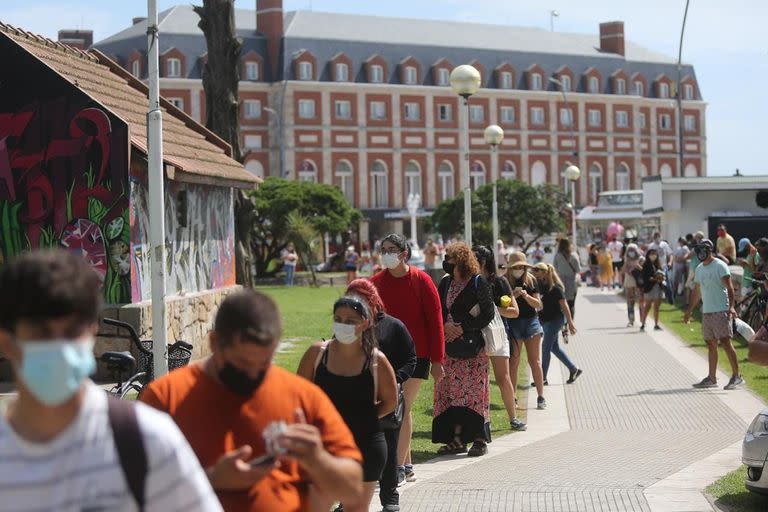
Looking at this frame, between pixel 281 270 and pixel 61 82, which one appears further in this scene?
pixel 281 270

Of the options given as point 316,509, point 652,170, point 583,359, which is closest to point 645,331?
point 583,359

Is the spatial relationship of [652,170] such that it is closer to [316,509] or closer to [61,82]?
[61,82]

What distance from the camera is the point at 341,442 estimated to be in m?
4.13

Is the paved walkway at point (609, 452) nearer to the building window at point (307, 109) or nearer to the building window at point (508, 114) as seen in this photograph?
the building window at point (307, 109)

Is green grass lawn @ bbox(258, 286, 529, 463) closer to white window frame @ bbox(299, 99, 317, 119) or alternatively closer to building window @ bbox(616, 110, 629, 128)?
white window frame @ bbox(299, 99, 317, 119)

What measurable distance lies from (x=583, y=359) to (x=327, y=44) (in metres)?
75.8

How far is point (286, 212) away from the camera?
63812 millimetres

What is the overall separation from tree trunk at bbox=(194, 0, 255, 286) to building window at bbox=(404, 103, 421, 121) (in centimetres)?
7219

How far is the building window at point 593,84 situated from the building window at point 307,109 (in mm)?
23303

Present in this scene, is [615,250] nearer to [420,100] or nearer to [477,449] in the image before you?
[477,449]

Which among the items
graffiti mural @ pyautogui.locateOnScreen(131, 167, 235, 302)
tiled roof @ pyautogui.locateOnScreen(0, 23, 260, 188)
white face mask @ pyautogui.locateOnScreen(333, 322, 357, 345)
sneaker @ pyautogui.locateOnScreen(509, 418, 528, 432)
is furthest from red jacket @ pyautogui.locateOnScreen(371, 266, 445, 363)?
graffiti mural @ pyautogui.locateOnScreen(131, 167, 235, 302)

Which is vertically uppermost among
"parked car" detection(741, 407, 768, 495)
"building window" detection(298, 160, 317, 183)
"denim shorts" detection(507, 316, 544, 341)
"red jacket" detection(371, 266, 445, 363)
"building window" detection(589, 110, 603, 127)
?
"building window" detection(589, 110, 603, 127)

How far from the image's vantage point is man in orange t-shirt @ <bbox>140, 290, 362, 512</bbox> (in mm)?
3928

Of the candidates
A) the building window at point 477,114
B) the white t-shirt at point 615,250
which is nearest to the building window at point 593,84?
the building window at point 477,114
